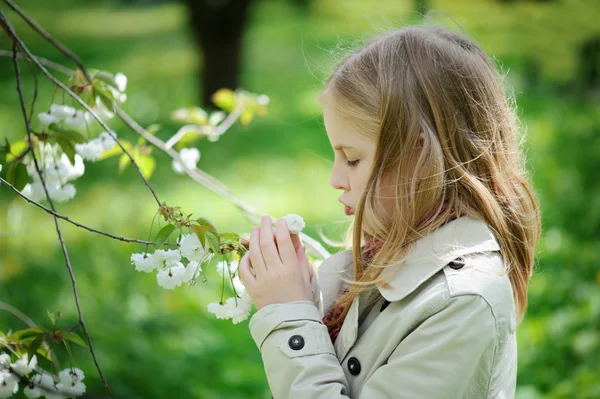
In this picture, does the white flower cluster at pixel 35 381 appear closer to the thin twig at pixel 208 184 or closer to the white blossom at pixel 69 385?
the white blossom at pixel 69 385

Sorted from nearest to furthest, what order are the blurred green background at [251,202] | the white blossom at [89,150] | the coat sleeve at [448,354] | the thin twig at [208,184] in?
1. the coat sleeve at [448,354]
2. the white blossom at [89,150]
3. the thin twig at [208,184]
4. the blurred green background at [251,202]

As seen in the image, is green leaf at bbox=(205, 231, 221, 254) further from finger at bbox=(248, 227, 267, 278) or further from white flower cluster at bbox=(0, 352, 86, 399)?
white flower cluster at bbox=(0, 352, 86, 399)

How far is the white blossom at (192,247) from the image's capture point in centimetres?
124

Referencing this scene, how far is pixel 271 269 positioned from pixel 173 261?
0.65 ft

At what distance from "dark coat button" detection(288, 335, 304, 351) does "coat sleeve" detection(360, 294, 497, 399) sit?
0.17 meters

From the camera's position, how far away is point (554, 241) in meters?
3.99

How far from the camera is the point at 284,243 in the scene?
54.1 inches

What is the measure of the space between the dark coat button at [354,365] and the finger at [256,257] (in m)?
0.25

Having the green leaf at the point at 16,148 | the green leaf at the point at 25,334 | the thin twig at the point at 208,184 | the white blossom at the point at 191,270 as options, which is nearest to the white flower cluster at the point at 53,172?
the green leaf at the point at 16,148

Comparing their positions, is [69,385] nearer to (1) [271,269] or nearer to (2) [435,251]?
(1) [271,269]

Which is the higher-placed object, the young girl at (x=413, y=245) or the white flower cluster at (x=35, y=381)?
the young girl at (x=413, y=245)

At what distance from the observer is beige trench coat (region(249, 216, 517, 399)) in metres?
1.22

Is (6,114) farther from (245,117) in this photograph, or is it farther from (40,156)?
(40,156)

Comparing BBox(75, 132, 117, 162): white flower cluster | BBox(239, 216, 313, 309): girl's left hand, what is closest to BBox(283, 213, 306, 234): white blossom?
BBox(239, 216, 313, 309): girl's left hand
